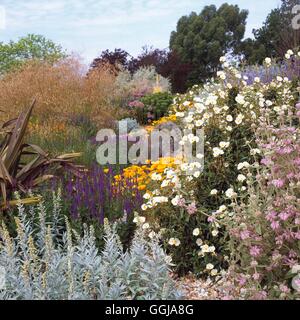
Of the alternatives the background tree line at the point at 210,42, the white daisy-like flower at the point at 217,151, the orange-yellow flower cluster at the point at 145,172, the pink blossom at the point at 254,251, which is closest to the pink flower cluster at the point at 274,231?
the pink blossom at the point at 254,251

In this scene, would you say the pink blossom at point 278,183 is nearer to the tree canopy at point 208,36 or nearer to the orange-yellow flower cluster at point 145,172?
the orange-yellow flower cluster at point 145,172

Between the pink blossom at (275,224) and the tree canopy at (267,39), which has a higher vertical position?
the tree canopy at (267,39)

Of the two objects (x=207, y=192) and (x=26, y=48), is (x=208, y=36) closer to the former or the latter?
(x=26, y=48)

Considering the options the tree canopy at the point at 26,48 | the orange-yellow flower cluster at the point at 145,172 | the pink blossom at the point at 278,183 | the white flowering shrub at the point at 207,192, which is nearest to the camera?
the pink blossom at the point at 278,183

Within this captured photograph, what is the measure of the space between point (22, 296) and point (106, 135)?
6.44m

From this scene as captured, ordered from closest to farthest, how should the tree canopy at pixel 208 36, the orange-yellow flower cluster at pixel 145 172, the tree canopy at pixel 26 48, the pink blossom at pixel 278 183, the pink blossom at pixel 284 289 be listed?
the pink blossom at pixel 284 289 < the pink blossom at pixel 278 183 < the orange-yellow flower cluster at pixel 145 172 < the tree canopy at pixel 26 48 < the tree canopy at pixel 208 36

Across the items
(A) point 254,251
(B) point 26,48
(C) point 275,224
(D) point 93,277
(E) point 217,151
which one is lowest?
(D) point 93,277

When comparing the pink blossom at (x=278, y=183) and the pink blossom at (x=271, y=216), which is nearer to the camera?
the pink blossom at (x=271, y=216)

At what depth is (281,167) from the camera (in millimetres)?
3627

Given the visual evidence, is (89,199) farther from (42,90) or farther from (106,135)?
(42,90)

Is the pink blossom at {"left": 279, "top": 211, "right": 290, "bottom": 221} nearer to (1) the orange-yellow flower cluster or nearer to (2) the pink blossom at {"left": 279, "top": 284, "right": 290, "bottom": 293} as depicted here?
(2) the pink blossom at {"left": 279, "top": 284, "right": 290, "bottom": 293}

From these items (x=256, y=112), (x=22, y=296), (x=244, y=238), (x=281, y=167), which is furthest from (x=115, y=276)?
(x=256, y=112)

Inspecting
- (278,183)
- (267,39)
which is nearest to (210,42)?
(267,39)

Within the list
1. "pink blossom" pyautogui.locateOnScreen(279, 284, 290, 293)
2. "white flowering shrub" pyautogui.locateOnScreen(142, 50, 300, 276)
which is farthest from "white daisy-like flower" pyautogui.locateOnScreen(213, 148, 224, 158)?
"pink blossom" pyautogui.locateOnScreen(279, 284, 290, 293)
